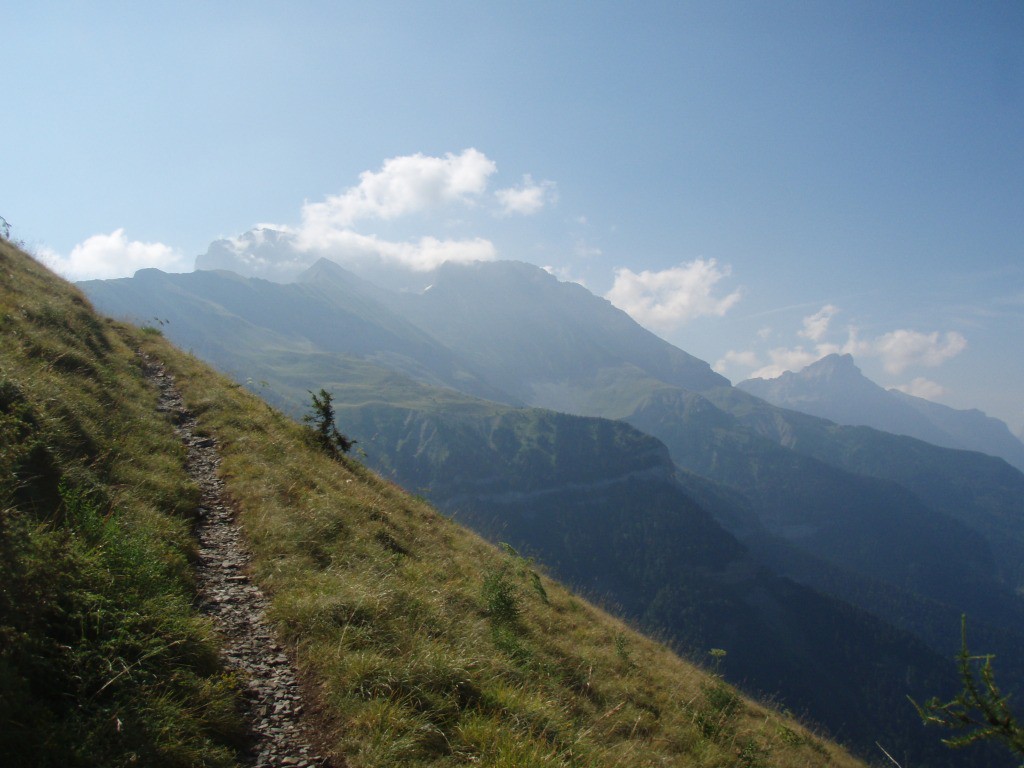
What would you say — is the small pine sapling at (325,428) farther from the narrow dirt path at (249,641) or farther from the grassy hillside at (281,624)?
the narrow dirt path at (249,641)

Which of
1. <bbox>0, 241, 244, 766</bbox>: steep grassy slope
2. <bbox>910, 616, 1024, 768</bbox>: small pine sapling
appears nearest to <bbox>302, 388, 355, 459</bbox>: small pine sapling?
<bbox>0, 241, 244, 766</bbox>: steep grassy slope

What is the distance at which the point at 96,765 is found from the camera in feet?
13.6

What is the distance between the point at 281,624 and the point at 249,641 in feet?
1.58

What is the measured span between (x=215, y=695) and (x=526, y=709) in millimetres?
3689

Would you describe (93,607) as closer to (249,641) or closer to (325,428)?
(249,641)

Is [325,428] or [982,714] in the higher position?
[982,714]

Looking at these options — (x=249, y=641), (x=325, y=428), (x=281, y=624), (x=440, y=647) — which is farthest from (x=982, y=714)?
(x=325, y=428)

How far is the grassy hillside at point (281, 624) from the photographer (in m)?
4.84

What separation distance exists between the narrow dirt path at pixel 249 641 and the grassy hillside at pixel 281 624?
Result: 252mm

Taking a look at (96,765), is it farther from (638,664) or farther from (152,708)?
(638,664)

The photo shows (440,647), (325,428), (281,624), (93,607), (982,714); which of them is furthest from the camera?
(325,428)

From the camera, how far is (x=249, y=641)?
22.4ft

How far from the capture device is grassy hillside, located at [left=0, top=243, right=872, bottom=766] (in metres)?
4.84

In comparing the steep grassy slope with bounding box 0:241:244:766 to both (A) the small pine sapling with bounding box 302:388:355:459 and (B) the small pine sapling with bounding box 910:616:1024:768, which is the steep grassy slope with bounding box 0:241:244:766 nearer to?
(A) the small pine sapling with bounding box 302:388:355:459
